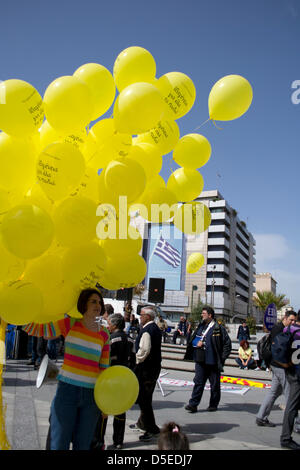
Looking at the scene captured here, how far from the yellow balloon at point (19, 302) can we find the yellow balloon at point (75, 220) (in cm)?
42

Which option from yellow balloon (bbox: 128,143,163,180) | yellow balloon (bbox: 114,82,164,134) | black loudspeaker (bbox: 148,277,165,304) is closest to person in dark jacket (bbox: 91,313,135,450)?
yellow balloon (bbox: 128,143,163,180)

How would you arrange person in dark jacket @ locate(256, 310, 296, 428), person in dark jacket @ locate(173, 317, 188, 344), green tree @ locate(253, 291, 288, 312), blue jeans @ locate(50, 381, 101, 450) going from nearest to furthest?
blue jeans @ locate(50, 381, 101, 450), person in dark jacket @ locate(256, 310, 296, 428), person in dark jacket @ locate(173, 317, 188, 344), green tree @ locate(253, 291, 288, 312)

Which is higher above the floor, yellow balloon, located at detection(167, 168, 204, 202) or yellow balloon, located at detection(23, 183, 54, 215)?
yellow balloon, located at detection(167, 168, 204, 202)

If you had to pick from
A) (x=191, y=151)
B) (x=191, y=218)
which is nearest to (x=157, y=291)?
(x=191, y=218)

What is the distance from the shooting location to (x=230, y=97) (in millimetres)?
3229

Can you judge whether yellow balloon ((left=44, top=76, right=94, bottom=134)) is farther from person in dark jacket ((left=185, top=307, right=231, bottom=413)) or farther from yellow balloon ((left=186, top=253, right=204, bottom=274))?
person in dark jacket ((left=185, top=307, right=231, bottom=413))

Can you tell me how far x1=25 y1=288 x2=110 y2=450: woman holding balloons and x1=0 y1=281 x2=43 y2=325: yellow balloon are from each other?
1.49 feet

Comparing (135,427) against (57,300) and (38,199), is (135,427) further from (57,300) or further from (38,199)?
(38,199)

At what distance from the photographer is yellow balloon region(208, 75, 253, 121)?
3225 millimetres

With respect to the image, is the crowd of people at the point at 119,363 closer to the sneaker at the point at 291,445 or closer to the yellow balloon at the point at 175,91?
the sneaker at the point at 291,445

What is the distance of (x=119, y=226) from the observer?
9.47 feet

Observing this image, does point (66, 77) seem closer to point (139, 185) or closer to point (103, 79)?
point (103, 79)

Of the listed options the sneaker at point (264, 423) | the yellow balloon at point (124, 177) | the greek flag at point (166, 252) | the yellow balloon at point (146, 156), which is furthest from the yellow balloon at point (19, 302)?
the greek flag at point (166, 252)

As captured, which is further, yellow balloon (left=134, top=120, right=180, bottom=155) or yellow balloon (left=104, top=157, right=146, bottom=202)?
yellow balloon (left=134, top=120, right=180, bottom=155)
